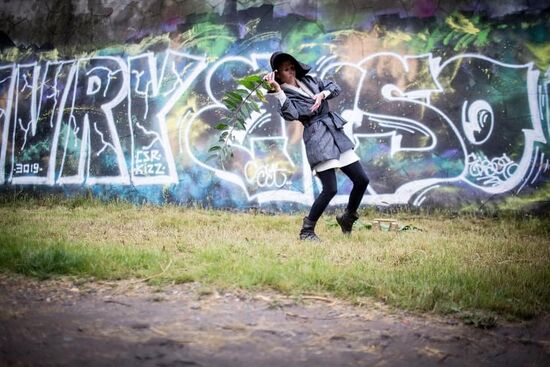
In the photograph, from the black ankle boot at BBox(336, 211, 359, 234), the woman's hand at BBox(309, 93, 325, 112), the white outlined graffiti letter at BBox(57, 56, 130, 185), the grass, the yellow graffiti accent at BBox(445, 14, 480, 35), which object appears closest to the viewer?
the grass

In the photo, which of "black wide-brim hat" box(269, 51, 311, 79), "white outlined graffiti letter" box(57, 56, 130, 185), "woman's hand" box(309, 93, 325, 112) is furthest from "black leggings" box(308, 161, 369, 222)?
"white outlined graffiti letter" box(57, 56, 130, 185)

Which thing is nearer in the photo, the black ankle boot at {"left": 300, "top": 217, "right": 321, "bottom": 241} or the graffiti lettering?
the black ankle boot at {"left": 300, "top": 217, "right": 321, "bottom": 241}

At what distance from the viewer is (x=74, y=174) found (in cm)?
945

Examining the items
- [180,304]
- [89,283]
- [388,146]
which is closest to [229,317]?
[180,304]

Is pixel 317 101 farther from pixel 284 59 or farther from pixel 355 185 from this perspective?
pixel 355 185

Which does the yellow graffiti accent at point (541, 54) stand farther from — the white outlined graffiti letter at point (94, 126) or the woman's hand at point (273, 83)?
the white outlined graffiti letter at point (94, 126)

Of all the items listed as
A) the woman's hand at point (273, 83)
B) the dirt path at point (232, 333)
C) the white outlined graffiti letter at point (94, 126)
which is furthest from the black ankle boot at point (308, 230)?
the white outlined graffiti letter at point (94, 126)

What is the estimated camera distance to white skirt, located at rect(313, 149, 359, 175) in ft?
17.5

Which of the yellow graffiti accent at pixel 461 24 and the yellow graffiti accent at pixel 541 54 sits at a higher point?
the yellow graffiti accent at pixel 461 24

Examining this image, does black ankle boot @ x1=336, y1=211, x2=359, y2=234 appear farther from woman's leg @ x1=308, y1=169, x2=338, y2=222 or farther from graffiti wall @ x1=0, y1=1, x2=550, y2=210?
graffiti wall @ x1=0, y1=1, x2=550, y2=210

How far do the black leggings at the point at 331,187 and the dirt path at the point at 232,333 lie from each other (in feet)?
6.57

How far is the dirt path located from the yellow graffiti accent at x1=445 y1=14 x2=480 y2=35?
206 inches

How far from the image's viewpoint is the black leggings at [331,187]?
17.7 feet

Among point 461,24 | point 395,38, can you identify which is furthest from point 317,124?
point 461,24
